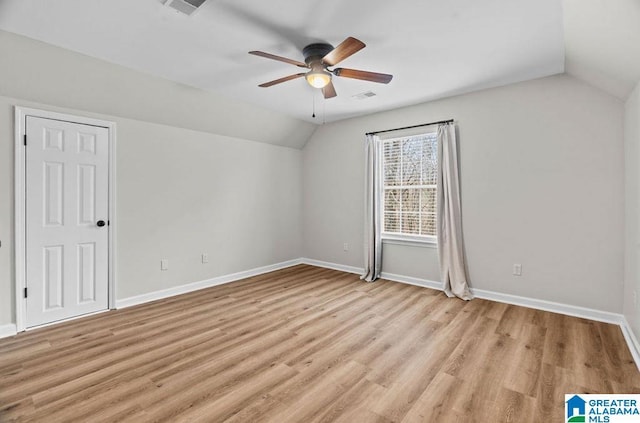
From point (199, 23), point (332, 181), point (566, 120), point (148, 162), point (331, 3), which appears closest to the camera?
point (331, 3)

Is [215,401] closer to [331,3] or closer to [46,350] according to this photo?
[46,350]

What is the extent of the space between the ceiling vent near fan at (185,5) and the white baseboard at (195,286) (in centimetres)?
326

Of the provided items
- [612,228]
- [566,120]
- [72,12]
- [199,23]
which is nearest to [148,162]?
[72,12]

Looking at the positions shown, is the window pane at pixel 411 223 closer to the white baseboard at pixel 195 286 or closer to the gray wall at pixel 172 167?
the gray wall at pixel 172 167

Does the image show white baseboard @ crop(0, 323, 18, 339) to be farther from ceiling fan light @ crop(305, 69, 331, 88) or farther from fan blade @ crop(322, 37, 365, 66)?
fan blade @ crop(322, 37, 365, 66)

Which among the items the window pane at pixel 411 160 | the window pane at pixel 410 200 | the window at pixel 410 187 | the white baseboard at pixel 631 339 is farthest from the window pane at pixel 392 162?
the white baseboard at pixel 631 339

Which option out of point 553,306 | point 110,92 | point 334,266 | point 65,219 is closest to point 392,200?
point 334,266

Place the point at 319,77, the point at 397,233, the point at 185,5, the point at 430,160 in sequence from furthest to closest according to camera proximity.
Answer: the point at 397,233 → the point at 430,160 → the point at 319,77 → the point at 185,5

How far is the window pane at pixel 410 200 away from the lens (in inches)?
181

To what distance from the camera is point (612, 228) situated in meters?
3.11

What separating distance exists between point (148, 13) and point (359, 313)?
11.1ft

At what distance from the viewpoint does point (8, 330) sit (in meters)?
2.89

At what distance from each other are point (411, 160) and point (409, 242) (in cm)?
127

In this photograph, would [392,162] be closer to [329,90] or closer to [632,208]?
[329,90]
